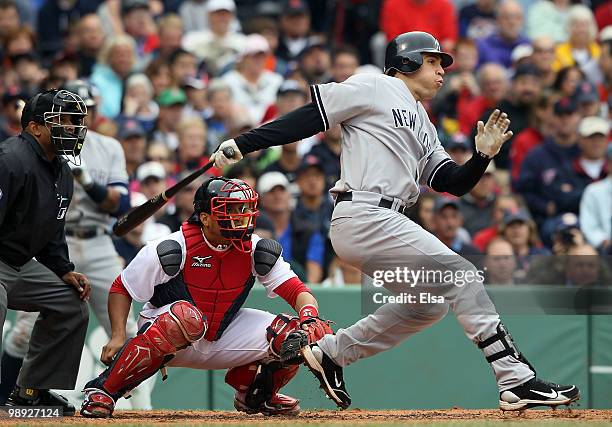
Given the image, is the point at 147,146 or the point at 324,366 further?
the point at 147,146

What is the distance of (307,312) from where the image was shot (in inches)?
266

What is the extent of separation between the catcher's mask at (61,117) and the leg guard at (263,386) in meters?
1.59

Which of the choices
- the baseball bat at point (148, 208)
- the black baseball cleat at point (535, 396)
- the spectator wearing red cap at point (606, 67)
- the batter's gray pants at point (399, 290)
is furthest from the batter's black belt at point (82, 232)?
the spectator wearing red cap at point (606, 67)

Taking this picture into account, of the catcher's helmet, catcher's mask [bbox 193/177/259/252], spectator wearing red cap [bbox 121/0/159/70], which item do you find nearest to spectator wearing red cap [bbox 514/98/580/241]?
spectator wearing red cap [bbox 121/0/159/70]

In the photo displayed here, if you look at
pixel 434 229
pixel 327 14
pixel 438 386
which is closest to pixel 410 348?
pixel 438 386

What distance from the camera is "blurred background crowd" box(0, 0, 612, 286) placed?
1047cm

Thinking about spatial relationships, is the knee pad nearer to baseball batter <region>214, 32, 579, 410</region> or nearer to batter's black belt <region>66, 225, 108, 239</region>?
baseball batter <region>214, 32, 579, 410</region>

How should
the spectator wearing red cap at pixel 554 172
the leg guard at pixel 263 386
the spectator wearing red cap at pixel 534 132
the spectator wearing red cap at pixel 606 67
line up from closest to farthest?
the leg guard at pixel 263 386
the spectator wearing red cap at pixel 554 172
the spectator wearing red cap at pixel 534 132
the spectator wearing red cap at pixel 606 67

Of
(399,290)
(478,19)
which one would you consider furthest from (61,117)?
(478,19)

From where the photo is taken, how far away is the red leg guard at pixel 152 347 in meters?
6.50

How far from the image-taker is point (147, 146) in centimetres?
1164

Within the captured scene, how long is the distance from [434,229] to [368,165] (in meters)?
4.01

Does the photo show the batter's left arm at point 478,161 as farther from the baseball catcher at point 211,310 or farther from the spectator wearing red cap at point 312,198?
the spectator wearing red cap at point 312,198

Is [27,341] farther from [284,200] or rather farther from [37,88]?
[37,88]
